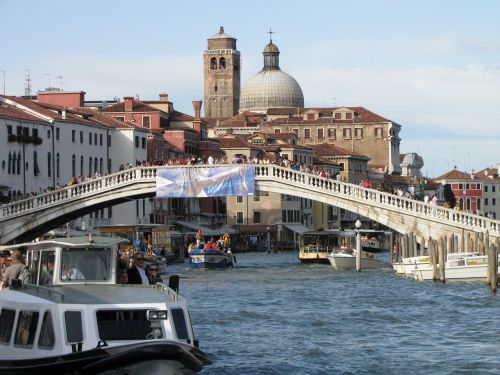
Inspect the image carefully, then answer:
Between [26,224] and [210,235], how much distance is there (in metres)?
29.6

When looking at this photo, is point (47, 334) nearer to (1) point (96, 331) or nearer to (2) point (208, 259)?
(1) point (96, 331)

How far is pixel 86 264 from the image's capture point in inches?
682

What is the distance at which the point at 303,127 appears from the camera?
11156 centimetres

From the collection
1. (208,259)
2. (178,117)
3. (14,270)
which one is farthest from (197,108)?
(14,270)

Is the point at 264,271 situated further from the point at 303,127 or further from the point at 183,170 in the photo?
the point at 303,127

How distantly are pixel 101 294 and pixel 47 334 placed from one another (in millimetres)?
847

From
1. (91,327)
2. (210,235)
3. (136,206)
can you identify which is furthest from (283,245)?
(91,327)

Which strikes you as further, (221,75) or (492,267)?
(221,75)

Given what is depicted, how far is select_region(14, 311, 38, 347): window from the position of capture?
624 inches

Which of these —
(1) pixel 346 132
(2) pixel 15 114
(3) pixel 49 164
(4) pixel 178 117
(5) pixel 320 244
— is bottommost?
(5) pixel 320 244

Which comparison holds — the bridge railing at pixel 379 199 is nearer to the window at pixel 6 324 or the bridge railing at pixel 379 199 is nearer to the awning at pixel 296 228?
the window at pixel 6 324

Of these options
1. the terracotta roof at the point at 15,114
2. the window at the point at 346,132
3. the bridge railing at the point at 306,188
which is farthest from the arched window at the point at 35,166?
the window at the point at 346,132

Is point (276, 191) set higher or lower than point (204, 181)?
lower

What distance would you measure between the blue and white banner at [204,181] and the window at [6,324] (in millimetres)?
27727
